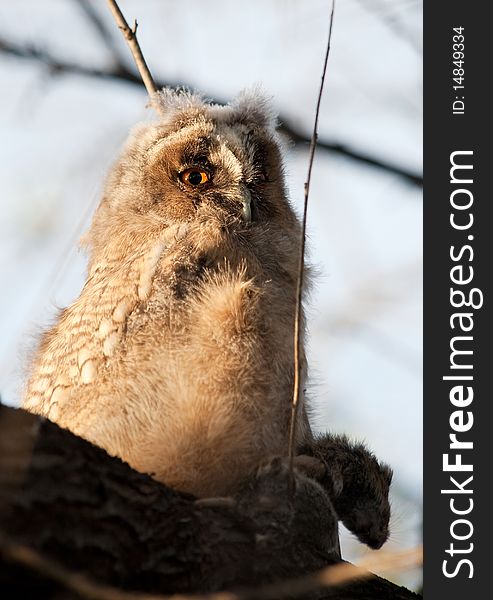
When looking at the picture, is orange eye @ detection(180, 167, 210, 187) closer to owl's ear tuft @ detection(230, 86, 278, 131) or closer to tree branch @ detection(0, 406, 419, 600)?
owl's ear tuft @ detection(230, 86, 278, 131)

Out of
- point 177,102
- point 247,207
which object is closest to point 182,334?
point 247,207

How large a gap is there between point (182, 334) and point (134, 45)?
4.63ft

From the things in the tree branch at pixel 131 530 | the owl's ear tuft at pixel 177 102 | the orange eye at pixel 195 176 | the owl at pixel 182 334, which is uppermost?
the owl's ear tuft at pixel 177 102

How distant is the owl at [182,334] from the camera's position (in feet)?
9.77

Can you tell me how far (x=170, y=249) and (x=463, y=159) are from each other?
1198mm

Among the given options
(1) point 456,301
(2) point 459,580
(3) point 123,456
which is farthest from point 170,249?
(2) point 459,580

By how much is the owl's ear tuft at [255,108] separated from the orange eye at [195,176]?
660mm

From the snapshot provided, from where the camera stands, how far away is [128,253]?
11.8 ft

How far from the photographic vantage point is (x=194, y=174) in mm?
3990

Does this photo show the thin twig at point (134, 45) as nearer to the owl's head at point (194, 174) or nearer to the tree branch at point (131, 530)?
the owl's head at point (194, 174)

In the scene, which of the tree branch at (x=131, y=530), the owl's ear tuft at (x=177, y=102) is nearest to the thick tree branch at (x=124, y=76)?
the owl's ear tuft at (x=177, y=102)

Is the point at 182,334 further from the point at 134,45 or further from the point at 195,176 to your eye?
the point at 134,45

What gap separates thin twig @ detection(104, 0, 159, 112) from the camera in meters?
3.56

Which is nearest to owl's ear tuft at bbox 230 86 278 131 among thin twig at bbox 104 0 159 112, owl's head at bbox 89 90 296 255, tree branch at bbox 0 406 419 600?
owl's head at bbox 89 90 296 255
